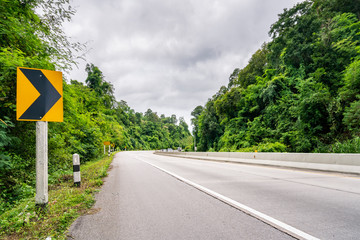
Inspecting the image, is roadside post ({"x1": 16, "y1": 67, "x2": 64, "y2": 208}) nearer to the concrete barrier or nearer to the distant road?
the distant road

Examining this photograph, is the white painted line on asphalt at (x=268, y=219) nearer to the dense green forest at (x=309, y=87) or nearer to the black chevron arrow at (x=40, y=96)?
the black chevron arrow at (x=40, y=96)

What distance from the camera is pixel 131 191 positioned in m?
5.90

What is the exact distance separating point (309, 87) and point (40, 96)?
27.2m

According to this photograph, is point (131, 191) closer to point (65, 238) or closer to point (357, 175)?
point (65, 238)

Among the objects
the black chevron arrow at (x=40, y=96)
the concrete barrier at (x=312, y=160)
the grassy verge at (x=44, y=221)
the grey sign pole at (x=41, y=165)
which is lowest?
the concrete barrier at (x=312, y=160)

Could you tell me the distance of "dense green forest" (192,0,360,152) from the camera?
65.0 ft

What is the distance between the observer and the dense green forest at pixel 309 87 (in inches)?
780

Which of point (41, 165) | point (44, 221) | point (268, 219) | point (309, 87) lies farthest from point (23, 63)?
point (309, 87)

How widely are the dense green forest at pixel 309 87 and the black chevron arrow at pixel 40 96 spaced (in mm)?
15025

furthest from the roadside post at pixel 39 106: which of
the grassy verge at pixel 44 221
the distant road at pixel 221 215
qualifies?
the distant road at pixel 221 215

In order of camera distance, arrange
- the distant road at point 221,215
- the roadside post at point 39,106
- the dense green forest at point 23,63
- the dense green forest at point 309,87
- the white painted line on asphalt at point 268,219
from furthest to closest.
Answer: the dense green forest at point 309,87, the dense green forest at point 23,63, the roadside post at point 39,106, the distant road at point 221,215, the white painted line on asphalt at point 268,219

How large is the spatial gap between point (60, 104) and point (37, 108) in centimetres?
37

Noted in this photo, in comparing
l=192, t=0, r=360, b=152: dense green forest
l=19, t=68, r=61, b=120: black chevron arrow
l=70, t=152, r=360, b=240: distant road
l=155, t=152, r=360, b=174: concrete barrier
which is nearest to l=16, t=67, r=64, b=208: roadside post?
l=19, t=68, r=61, b=120: black chevron arrow

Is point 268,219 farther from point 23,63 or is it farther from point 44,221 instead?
point 23,63
